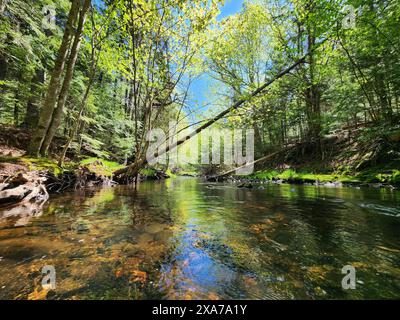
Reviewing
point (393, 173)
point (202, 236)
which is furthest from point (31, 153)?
point (393, 173)

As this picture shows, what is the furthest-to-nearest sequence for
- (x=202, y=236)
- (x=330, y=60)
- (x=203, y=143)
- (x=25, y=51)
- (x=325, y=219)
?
(x=203, y=143)
(x=330, y=60)
(x=25, y=51)
(x=325, y=219)
(x=202, y=236)

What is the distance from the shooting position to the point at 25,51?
8.32 metres

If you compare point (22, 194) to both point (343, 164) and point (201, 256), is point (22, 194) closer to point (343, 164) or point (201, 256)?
point (201, 256)

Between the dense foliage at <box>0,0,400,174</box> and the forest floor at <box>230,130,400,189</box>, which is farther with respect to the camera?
the forest floor at <box>230,130,400,189</box>

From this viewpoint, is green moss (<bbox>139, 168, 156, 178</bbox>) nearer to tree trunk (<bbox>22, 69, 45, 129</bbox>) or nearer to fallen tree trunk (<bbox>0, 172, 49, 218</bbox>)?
tree trunk (<bbox>22, 69, 45, 129</bbox>)

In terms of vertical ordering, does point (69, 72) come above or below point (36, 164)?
above

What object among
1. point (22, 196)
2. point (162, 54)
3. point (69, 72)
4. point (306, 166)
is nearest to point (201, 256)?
point (22, 196)

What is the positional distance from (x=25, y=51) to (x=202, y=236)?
10133 mm

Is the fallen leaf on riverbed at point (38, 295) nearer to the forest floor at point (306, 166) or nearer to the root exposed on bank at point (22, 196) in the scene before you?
the root exposed on bank at point (22, 196)

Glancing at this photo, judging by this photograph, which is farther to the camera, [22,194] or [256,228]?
[22,194]

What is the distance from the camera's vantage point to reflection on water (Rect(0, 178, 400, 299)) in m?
1.77

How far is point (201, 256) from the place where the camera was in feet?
8.11

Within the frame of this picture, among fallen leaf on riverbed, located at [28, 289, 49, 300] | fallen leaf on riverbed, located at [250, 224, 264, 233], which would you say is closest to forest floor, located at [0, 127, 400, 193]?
fallen leaf on riverbed, located at [28, 289, 49, 300]
